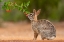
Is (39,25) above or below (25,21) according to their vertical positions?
above

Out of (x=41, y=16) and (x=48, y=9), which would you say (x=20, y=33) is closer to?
(x=41, y=16)

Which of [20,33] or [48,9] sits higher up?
[48,9]

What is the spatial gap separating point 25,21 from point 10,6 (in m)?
25.6

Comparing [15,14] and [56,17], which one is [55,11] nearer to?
[56,17]

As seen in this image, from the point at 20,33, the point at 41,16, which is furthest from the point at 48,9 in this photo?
the point at 20,33

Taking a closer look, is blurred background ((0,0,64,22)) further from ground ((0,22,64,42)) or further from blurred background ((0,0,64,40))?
ground ((0,22,64,42))

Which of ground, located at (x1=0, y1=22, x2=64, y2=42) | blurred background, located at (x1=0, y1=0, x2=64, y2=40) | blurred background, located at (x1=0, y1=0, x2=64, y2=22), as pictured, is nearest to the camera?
ground, located at (x1=0, y1=22, x2=64, y2=42)

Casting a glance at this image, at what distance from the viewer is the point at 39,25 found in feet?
47.7

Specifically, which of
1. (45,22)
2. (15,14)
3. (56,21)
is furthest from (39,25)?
(15,14)

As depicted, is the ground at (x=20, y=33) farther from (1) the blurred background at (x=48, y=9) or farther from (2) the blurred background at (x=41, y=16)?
(1) the blurred background at (x=48, y=9)

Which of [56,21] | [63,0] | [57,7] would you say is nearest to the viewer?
[57,7]

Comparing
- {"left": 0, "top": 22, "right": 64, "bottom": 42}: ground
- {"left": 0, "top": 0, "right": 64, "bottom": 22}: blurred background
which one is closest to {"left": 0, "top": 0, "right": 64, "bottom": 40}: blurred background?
{"left": 0, "top": 0, "right": 64, "bottom": 22}: blurred background

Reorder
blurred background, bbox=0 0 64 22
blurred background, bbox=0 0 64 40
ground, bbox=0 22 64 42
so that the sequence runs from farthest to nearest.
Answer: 1. blurred background, bbox=0 0 64 22
2. blurred background, bbox=0 0 64 40
3. ground, bbox=0 22 64 42

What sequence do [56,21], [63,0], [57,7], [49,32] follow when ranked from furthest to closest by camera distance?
[63,0]
[56,21]
[57,7]
[49,32]
